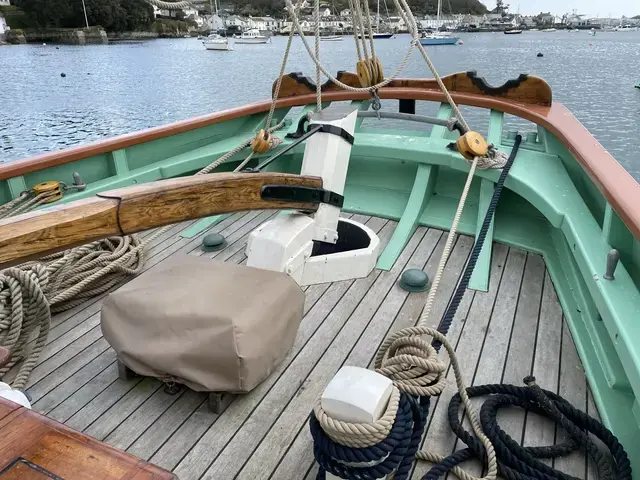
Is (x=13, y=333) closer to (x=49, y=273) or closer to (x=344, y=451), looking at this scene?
(x=49, y=273)

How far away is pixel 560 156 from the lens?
2.80 metres

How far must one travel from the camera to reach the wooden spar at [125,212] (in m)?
0.96

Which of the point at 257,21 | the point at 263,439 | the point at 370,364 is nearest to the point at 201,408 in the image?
→ the point at 263,439

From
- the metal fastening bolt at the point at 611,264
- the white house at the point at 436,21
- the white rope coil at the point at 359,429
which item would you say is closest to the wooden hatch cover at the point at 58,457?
the white rope coil at the point at 359,429

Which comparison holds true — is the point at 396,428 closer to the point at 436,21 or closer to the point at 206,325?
the point at 206,325

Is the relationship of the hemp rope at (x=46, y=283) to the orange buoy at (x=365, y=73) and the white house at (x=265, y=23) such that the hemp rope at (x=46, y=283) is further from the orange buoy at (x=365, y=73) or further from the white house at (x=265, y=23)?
the white house at (x=265, y=23)

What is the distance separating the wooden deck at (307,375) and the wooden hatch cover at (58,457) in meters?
0.56

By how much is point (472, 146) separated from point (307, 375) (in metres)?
1.41

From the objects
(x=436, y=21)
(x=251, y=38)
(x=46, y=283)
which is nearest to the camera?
(x=46, y=283)

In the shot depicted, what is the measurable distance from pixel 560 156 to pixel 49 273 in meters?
2.67

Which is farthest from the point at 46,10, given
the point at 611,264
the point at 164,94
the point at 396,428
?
the point at 396,428

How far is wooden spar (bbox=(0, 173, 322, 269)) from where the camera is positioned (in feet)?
3.14

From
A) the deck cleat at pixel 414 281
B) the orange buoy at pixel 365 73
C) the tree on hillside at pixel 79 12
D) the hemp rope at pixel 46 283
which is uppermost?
the tree on hillside at pixel 79 12

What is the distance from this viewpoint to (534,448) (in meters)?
1.38
